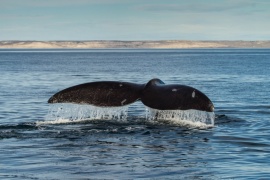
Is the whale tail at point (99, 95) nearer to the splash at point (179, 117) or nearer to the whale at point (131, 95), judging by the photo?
the whale at point (131, 95)

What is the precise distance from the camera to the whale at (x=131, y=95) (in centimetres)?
1089

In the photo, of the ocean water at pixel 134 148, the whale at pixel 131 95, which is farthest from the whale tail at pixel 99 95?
the ocean water at pixel 134 148

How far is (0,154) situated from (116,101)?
8.00 ft

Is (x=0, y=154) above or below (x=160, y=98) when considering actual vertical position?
below

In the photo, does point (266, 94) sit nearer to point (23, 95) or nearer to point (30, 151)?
point (23, 95)

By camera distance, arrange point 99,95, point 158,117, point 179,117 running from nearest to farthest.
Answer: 1. point 99,95
2. point 158,117
3. point 179,117

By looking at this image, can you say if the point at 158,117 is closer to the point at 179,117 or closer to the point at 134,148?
the point at 179,117

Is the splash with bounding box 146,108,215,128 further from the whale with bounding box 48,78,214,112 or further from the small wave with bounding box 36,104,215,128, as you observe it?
the whale with bounding box 48,78,214,112

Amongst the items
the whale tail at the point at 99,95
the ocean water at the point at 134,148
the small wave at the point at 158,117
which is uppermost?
the whale tail at the point at 99,95

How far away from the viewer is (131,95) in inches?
464

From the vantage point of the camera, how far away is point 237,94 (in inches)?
1025

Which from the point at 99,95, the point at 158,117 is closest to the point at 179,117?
the point at 158,117

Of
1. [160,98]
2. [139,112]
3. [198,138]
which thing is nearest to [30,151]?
[160,98]

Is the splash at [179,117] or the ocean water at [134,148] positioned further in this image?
the splash at [179,117]
